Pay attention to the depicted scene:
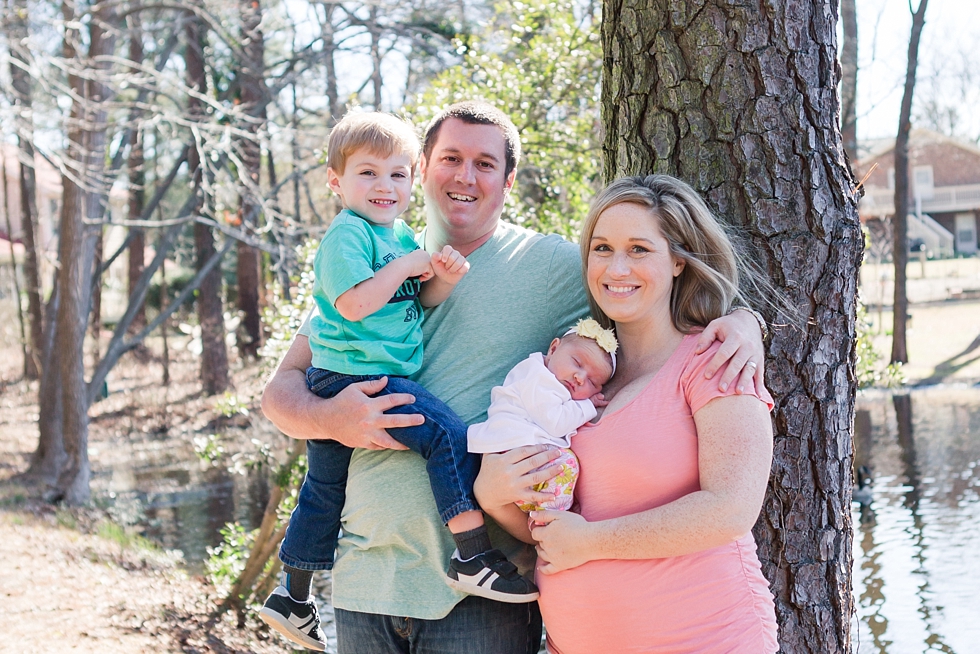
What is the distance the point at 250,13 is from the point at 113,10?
1737 millimetres

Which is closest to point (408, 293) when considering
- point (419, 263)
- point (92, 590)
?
point (419, 263)

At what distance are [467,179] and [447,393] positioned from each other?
63 cm

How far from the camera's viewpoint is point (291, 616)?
9.52 ft

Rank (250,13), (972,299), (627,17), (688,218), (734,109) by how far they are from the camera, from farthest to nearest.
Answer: (972,299) → (250,13) → (627,17) → (734,109) → (688,218)

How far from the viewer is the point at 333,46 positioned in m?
13.5

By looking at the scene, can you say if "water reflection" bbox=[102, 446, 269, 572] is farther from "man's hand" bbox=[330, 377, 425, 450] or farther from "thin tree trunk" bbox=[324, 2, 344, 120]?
"man's hand" bbox=[330, 377, 425, 450]

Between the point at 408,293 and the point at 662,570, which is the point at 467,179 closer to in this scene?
the point at 408,293

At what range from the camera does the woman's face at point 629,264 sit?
235 centimetres

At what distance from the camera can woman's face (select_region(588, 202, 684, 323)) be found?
2350mm

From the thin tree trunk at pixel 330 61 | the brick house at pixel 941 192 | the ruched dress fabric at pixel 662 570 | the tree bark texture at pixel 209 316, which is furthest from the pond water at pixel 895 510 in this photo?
the brick house at pixel 941 192

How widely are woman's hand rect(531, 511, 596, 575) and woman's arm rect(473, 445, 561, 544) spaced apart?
0.18ft

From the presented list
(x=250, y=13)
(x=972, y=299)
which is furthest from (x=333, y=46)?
(x=972, y=299)

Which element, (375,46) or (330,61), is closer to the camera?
(375,46)

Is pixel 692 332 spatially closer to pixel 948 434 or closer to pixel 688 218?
pixel 688 218
